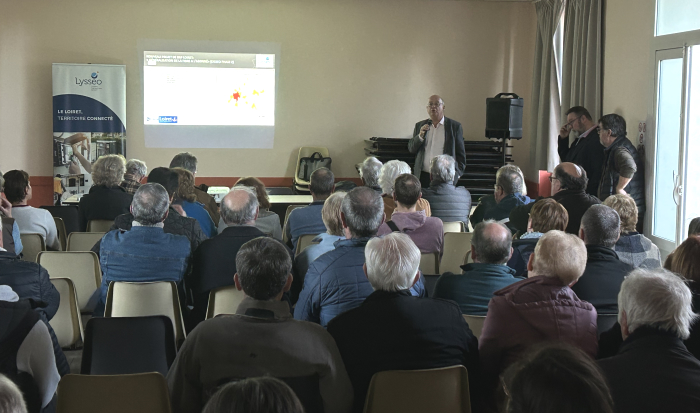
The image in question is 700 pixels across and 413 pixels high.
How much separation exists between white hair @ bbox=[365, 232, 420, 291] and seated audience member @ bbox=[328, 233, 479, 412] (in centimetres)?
5

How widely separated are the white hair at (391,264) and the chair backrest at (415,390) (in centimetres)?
36

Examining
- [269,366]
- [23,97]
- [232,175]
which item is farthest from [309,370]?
[23,97]

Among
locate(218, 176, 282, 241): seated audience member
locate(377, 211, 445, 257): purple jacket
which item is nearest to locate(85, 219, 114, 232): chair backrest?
locate(218, 176, 282, 241): seated audience member

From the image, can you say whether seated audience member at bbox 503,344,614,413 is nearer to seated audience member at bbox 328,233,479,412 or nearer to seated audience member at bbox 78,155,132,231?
seated audience member at bbox 328,233,479,412

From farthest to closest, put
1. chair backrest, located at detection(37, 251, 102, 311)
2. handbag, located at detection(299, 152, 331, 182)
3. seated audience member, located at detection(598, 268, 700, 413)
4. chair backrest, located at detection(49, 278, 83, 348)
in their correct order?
handbag, located at detection(299, 152, 331, 182) → chair backrest, located at detection(37, 251, 102, 311) → chair backrest, located at detection(49, 278, 83, 348) → seated audience member, located at detection(598, 268, 700, 413)

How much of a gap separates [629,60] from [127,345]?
5614 millimetres

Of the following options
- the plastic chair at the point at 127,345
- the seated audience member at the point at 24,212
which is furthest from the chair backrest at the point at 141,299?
the seated audience member at the point at 24,212

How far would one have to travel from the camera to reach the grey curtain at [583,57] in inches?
273

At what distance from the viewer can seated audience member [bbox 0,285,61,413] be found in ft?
6.79

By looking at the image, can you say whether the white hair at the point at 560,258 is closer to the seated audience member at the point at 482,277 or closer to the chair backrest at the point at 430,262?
the seated audience member at the point at 482,277

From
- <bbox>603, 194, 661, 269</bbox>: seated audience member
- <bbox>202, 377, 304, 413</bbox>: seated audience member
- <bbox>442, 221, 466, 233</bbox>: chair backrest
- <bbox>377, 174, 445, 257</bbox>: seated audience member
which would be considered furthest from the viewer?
<bbox>442, 221, 466, 233</bbox>: chair backrest

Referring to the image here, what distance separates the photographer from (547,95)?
27.9 feet

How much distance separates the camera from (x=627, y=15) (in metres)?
6.35

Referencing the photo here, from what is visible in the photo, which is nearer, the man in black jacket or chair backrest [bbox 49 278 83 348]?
chair backrest [bbox 49 278 83 348]
